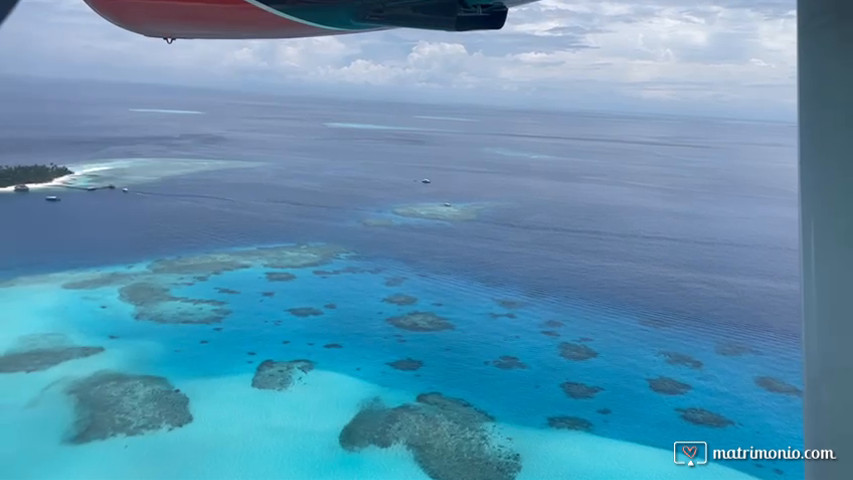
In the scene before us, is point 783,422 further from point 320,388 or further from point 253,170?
point 253,170

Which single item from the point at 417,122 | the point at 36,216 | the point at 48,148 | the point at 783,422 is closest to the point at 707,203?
the point at 783,422

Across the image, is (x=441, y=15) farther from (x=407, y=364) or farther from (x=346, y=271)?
(x=346, y=271)

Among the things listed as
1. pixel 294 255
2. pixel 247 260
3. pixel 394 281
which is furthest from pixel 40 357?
pixel 394 281

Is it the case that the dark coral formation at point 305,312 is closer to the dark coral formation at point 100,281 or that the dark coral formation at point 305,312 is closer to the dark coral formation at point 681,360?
the dark coral formation at point 100,281

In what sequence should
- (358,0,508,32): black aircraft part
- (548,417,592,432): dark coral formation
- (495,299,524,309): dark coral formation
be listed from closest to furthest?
(358,0,508,32): black aircraft part, (548,417,592,432): dark coral formation, (495,299,524,309): dark coral formation

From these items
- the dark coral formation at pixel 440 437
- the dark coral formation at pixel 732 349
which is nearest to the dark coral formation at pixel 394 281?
the dark coral formation at pixel 440 437

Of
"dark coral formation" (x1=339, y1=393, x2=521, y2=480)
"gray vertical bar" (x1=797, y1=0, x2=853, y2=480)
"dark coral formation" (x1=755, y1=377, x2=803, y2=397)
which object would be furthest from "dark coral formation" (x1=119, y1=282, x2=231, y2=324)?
"gray vertical bar" (x1=797, y1=0, x2=853, y2=480)

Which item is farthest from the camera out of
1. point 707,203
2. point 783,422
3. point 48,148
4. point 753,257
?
point 48,148

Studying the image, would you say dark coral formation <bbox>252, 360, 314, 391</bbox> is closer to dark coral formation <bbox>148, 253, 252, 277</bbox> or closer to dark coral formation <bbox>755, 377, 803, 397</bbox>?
dark coral formation <bbox>148, 253, 252, 277</bbox>
